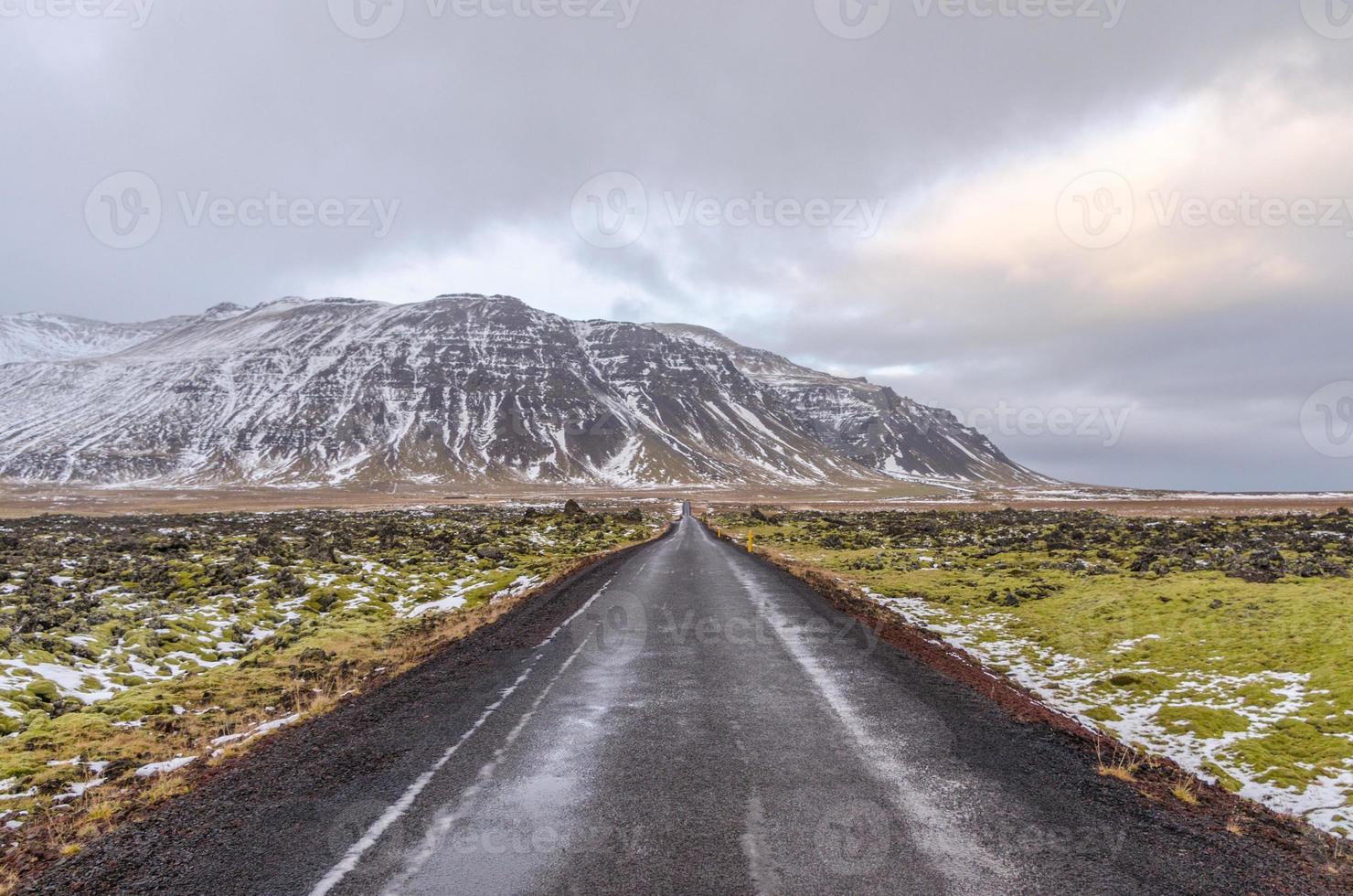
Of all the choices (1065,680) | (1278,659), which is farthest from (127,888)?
(1278,659)

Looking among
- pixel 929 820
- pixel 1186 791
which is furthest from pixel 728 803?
pixel 1186 791

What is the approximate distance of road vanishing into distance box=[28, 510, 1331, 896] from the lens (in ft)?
17.5

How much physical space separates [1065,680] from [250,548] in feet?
93.4

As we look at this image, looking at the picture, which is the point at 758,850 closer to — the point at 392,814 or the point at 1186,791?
the point at 392,814

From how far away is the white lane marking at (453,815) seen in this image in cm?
527

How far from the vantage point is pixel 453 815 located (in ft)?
20.8

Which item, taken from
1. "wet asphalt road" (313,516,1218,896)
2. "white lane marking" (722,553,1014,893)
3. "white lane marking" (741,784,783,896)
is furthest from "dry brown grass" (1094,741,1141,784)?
"white lane marking" (741,784,783,896)

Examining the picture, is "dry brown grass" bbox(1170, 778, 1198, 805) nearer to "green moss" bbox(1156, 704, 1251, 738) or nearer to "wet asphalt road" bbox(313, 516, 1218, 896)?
"wet asphalt road" bbox(313, 516, 1218, 896)

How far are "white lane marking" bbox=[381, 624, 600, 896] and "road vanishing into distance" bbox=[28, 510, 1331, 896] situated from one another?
22mm

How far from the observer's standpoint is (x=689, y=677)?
11.6 metres

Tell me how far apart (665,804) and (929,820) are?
251 centimetres
